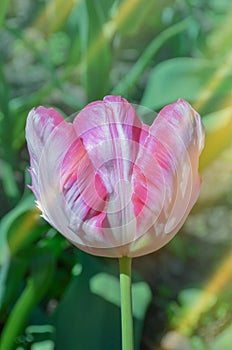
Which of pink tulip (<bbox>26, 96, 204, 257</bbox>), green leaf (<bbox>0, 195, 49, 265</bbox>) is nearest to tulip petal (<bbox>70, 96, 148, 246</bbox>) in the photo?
pink tulip (<bbox>26, 96, 204, 257</bbox>)

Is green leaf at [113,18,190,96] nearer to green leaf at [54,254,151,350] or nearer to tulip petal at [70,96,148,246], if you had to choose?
green leaf at [54,254,151,350]

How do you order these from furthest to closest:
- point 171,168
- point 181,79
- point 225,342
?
point 181,79 → point 225,342 → point 171,168

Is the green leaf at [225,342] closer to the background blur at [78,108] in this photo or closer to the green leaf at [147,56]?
the background blur at [78,108]

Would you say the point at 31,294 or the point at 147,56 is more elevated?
the point at 147,56

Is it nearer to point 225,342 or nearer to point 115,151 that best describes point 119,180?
point 115,151

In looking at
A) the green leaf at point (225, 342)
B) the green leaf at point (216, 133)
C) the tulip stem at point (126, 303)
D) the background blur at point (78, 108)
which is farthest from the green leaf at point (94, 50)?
the tulip stem at point (126, 303)

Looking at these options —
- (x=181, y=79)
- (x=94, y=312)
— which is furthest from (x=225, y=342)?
(x=181, y=79)

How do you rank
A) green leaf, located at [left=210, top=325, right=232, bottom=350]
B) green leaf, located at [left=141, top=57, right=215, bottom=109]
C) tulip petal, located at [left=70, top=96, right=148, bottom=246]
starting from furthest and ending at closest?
green leaf, located at [left=141, top=57, right=215, bottom=109] < green leaf, located at [left=210, top=325, right=232, bottom=350] < tulip petal, located at [left=70, top=96, right=148, bottom=246]
